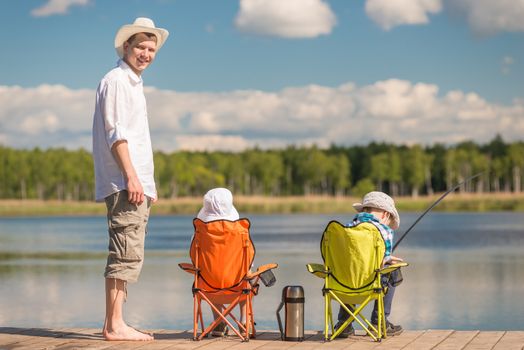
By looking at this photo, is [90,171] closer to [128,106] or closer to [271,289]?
→ [271,289]

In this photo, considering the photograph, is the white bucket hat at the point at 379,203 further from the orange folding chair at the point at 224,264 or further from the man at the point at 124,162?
the man at the point at 124,162

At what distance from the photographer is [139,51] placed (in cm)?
553

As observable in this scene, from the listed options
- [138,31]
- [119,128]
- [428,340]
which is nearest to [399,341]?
[428,340]

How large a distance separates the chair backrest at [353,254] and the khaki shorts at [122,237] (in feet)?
3.68

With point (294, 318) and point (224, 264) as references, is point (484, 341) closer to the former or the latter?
point (294, 318)

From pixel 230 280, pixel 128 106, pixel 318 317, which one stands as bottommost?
pixel 318 317

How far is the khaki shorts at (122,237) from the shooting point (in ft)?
17.8

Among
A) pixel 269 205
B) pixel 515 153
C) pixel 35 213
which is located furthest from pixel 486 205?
pixel 515 153

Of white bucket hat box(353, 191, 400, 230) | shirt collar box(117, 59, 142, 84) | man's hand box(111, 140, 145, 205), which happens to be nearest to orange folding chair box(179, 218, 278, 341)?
man's hand box(111, 140, 145, 205)

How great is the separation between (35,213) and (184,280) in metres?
53.8

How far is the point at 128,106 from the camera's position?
5477 mm

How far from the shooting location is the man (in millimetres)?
5402

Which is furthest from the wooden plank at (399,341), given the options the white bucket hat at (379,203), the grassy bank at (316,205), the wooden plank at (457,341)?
the grassy bank at (316,205)

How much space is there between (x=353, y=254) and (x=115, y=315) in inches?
57.1
